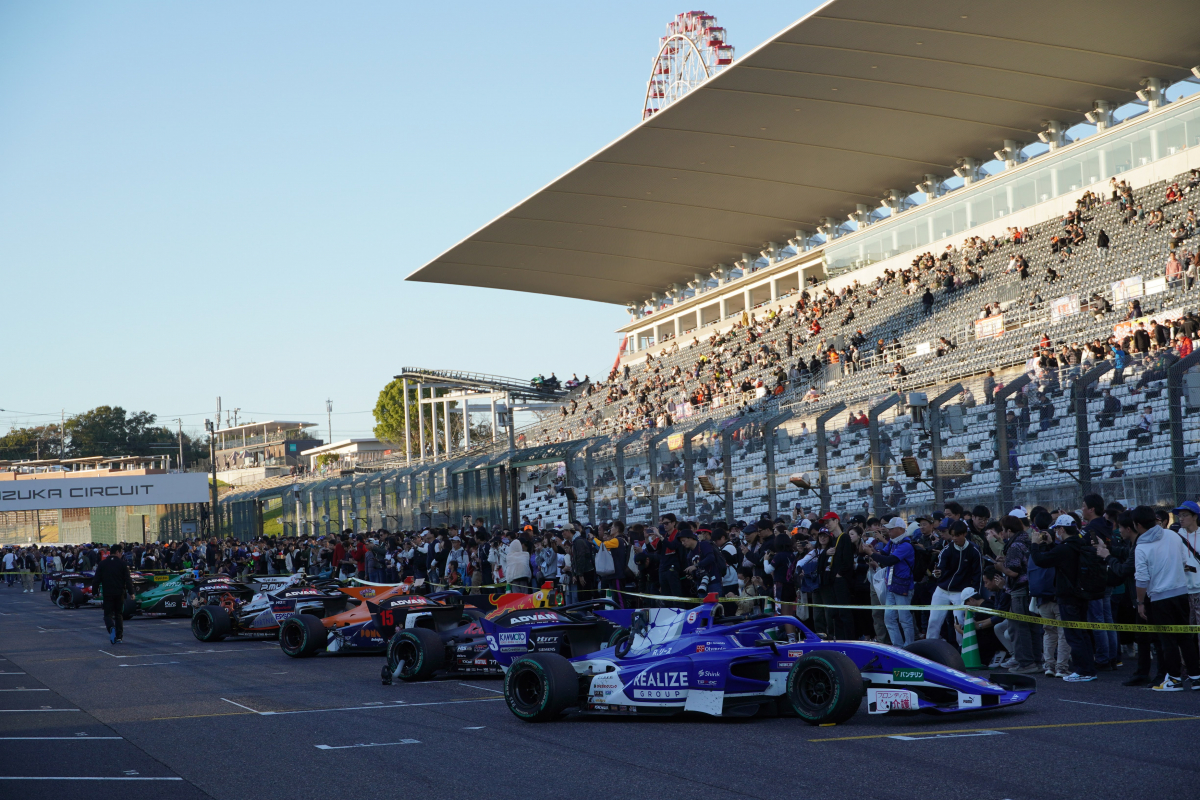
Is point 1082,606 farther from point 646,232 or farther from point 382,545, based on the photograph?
point 646,232

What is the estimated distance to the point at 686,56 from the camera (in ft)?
168

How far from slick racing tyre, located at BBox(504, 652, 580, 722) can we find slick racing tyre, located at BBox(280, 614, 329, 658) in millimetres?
6303

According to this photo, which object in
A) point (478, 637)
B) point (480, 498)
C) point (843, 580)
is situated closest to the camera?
point (478, 637)

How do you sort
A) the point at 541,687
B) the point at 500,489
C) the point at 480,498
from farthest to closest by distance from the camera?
the point at 480,498 → the point at 500,489 → the point at 541,687

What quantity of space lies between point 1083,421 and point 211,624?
13.3 m

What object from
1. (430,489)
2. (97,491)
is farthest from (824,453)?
(97,491)

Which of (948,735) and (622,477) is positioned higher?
(622,477)

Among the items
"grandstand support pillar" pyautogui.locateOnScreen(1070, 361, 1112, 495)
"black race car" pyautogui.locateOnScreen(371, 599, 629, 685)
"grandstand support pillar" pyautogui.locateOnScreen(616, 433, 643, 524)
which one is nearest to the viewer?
"black race car" pyautogui.locateOnScreen(371, 599, 629, 685)

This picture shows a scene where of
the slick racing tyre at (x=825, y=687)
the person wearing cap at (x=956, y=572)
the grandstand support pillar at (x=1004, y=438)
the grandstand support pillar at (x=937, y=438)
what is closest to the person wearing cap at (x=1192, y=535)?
→ the person wearing cap at (x=956, y=572)

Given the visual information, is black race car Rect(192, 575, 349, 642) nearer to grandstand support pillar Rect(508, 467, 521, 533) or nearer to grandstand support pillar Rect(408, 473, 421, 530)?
grandstand support pillar Rect(508, 467, 521, 533)

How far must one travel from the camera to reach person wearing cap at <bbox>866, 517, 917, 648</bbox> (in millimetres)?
12352

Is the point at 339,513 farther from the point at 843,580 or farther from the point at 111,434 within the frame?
the point at 111,434

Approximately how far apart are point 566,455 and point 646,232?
A: 2483cm

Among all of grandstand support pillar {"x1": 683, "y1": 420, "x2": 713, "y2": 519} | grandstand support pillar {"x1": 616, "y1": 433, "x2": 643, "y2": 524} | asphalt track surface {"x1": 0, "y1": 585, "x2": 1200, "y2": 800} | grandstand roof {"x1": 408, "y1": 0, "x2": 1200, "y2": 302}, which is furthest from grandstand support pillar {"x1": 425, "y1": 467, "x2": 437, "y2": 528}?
asphalt track surface {"x1": 0, "y1": 585, "x2": 1200, "y2": 800}
